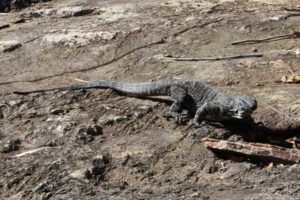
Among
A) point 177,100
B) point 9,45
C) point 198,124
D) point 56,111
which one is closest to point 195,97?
point 177,100

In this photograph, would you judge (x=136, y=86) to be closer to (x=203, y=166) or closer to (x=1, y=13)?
(x=203, y=166)

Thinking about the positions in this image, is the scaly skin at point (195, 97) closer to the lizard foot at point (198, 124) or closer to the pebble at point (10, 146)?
the lizard foot at point (198, 124)

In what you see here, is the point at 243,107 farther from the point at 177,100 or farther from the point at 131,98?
the point at 131,98

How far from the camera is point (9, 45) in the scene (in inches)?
380

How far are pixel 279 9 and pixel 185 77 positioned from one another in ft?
8.28

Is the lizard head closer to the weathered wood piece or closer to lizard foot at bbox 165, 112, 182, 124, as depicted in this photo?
the weathered wood piece

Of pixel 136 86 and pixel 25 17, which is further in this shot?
pixel 25 17

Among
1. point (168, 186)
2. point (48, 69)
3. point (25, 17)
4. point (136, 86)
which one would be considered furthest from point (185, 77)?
point (25, 17)

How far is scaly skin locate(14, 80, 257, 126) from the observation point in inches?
259

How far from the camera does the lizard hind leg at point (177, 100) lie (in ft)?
23.2

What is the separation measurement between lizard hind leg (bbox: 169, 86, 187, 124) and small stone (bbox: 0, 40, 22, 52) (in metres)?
3.02

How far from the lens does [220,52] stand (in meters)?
8.62

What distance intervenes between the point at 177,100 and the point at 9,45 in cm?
330

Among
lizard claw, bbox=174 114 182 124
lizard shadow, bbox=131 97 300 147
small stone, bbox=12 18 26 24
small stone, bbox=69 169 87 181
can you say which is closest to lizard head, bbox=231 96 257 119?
lizard shadow, bbox=131 97 300 147
